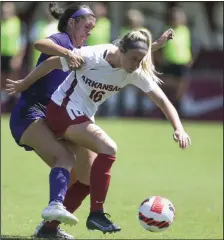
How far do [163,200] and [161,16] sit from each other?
54.8ft

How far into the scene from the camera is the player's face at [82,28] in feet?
22.7

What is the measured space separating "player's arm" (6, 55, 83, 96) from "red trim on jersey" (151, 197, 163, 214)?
1.28 m

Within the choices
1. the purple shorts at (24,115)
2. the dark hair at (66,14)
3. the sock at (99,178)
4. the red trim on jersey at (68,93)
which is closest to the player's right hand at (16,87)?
the purple shorts at (24,115)

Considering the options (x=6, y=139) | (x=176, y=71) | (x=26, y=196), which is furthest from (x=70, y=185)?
(x=176, y=71)

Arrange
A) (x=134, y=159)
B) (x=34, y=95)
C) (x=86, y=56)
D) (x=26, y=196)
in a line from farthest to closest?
(x=134, y=159) → (x=26, y=196) → (x=34, y=95) → (x=86, y=56)

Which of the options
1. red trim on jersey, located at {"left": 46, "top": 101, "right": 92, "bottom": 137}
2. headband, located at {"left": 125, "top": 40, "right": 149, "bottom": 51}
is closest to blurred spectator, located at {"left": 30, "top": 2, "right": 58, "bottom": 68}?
red trim on jersey, located at {"left": 46, "top": 101, "right": 92, "bottom": 137}

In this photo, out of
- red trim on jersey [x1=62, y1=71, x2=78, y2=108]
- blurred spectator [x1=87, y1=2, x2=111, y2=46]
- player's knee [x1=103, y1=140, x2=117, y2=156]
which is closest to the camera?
player's knee [x1=103, y1=140, x2=117, y2=156]

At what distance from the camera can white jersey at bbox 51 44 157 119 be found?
21.2 feet

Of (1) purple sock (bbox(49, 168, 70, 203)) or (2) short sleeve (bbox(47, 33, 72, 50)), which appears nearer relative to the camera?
(1) purple sock (bbox(49, 168, 70, 203))

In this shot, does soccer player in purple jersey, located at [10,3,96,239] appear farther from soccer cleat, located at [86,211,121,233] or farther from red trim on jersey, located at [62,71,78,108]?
soccer cleat, located at [86,211,121,233]

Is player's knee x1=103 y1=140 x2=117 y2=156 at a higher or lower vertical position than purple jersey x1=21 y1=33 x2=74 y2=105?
lower

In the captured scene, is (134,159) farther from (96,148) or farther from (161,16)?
(161,16)

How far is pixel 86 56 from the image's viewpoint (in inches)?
255

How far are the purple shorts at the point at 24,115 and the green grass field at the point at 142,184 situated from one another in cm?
98
